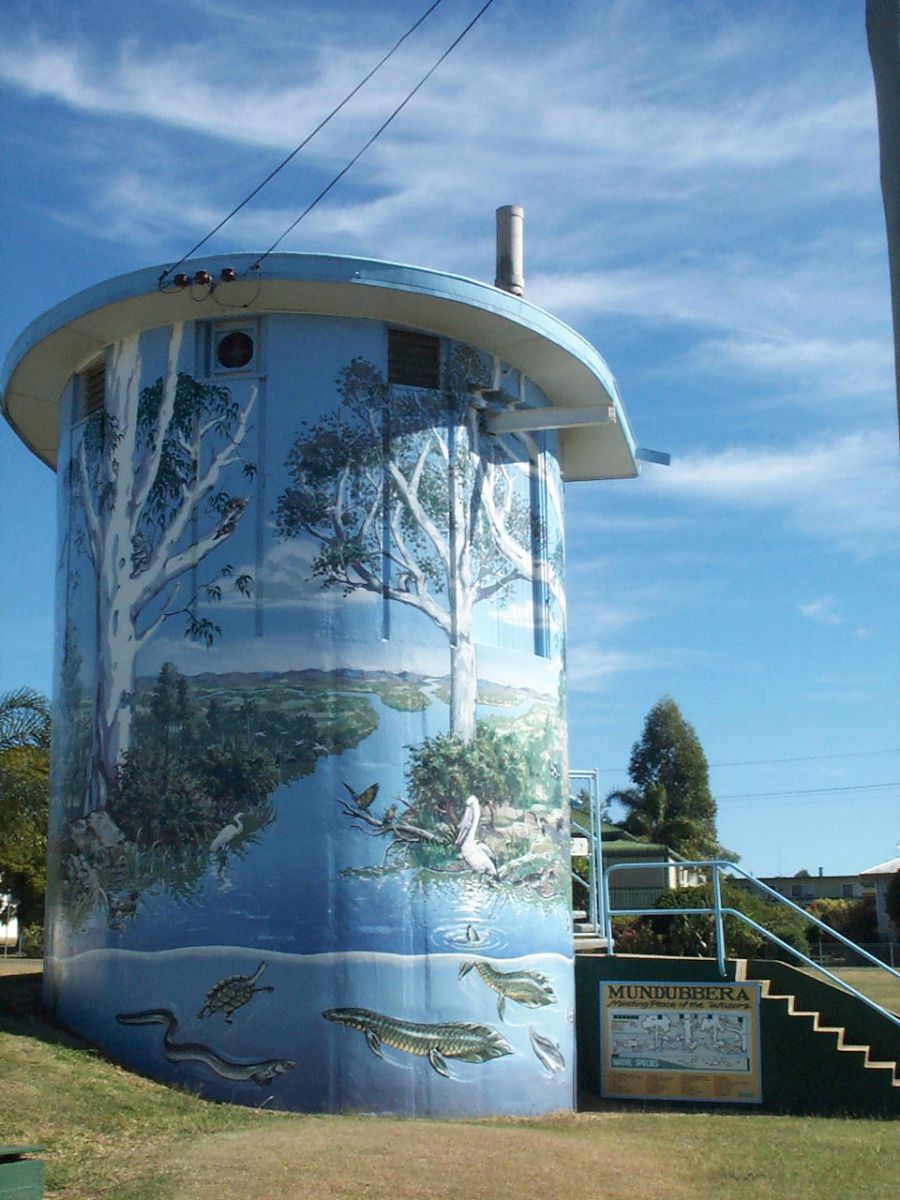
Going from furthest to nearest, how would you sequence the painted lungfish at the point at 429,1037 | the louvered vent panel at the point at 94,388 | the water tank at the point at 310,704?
the louvered vent panel at the point at 94,388, the water tank at the point at 310,704, the painted lungfish at the point at 429,1037

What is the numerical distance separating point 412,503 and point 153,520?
2875 millimetres

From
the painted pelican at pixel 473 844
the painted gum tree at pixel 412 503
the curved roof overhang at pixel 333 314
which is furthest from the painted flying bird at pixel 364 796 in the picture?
the curved roof overhang at pixel 333 314

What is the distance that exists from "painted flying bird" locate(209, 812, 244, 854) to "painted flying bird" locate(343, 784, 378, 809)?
1156 mm

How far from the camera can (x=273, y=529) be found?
632 inches

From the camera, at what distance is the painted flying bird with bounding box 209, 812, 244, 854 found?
1549cm

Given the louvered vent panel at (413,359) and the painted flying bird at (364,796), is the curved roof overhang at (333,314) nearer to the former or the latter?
the louvered vent panel at (413,359)

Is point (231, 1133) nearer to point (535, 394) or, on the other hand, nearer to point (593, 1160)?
point (593, 1160)

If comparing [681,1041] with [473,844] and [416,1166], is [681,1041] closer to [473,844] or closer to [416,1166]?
[473,844]

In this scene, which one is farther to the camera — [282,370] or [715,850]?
[715,850]

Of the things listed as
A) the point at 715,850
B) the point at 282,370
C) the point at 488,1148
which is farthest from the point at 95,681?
the point at 715,850

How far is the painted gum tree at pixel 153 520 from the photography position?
53.1 feet

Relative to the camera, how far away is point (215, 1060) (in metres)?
15.1

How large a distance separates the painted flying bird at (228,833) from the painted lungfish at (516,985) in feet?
9.14

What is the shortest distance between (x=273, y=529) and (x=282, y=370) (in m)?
1.82
